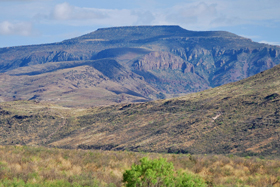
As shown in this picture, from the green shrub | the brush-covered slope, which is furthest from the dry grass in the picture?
the brush-covered slope

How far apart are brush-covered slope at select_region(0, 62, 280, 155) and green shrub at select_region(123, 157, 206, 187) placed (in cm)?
4606

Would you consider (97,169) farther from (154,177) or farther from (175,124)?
(175,124)

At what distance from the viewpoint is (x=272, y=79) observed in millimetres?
111500

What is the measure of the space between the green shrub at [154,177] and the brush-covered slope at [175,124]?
46057mm

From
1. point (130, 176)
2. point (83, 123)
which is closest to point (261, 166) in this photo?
point (130, 176)

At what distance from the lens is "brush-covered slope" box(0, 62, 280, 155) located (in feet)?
261

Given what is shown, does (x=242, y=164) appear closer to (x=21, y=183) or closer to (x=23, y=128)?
(x=21, y=183)

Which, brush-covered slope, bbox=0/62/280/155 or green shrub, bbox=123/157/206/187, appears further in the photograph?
brush-covered slope, bbox=0/62/280/155

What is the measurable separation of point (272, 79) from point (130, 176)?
318 ft

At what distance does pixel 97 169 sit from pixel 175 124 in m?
72.8

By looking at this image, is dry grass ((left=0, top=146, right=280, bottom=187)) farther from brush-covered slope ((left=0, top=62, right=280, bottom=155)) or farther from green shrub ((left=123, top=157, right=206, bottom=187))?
brush-covered slope ((left=0, top=62, right=280, bottom=155))

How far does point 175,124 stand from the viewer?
101m

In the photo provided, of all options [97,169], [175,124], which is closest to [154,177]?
[97,169]

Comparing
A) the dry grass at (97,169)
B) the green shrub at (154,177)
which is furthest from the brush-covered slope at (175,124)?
the green shrub at (154,177)
